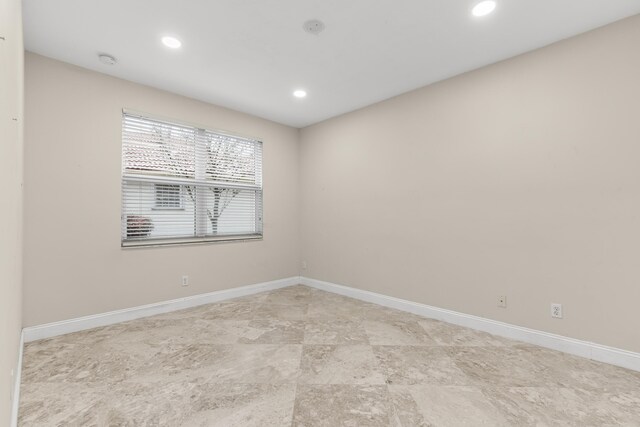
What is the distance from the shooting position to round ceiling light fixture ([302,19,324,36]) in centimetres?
224

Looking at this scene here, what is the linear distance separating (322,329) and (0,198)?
2492mm

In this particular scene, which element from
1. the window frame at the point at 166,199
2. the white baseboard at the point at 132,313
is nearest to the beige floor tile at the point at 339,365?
the white baseboard at the point at 132,313

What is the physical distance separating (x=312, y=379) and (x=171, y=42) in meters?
2.88

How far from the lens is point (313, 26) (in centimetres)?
229

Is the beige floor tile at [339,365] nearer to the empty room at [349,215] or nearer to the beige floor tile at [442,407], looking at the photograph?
the empty room at [349,215]

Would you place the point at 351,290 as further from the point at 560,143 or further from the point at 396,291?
the point at 560,143

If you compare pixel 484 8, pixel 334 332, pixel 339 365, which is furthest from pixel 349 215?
pixel 484 8

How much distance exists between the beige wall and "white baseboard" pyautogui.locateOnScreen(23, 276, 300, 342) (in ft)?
5.13

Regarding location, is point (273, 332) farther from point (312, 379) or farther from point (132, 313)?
point (132, 313)

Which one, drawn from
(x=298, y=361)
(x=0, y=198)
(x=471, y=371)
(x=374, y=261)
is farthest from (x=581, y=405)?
(x=0, y=198)

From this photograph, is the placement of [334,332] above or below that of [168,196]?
below

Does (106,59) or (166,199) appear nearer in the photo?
(106,59)

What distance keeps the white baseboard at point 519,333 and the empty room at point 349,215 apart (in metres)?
0.02

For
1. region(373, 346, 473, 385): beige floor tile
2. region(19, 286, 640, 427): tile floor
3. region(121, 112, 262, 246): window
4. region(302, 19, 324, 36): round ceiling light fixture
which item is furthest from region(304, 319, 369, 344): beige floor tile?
region(302, 19, 324, 36): round ceiling light fixture
